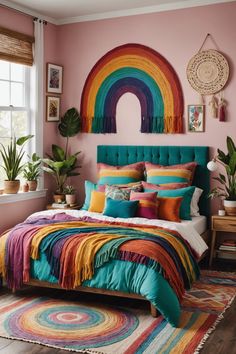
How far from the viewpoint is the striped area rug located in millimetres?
3453

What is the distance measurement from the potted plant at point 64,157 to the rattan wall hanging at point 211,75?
1.63m

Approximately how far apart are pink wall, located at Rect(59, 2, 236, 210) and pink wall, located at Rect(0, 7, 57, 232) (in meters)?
0.17

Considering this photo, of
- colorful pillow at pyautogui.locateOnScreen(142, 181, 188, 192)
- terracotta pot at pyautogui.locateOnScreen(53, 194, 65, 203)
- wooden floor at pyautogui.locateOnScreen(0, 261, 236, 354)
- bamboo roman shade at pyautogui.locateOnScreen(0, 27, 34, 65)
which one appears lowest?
wooden floor at pyautogui.locateOnScreen(0, 261, 236, 354)

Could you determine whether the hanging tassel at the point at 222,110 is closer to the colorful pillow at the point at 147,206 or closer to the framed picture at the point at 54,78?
the colorful pillow at the point at 147,206

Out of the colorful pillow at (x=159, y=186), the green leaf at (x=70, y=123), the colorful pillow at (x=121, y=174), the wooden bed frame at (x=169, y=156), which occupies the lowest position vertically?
the colorful pillow at (x=159, y=186)

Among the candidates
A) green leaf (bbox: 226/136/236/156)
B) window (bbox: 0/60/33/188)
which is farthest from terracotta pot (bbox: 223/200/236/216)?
window (bbox: 0/60/33/188)

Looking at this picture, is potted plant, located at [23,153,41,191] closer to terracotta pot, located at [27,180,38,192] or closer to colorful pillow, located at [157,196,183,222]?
terracotta pot, located at [27,180,38,192]

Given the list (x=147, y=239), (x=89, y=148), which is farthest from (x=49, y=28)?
(x=147, y=239)

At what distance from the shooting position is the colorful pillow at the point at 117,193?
17.9 feet

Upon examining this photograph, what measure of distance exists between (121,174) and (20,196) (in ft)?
4.08

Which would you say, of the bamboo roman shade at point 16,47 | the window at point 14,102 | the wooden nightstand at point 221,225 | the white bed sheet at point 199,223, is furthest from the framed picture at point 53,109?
the wooden nightstand at point 221,225

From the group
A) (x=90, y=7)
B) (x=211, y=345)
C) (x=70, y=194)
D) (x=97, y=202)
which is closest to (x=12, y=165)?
(x=70, y=194)

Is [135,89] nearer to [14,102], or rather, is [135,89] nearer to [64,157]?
[64,157]

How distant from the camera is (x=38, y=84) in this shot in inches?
246
